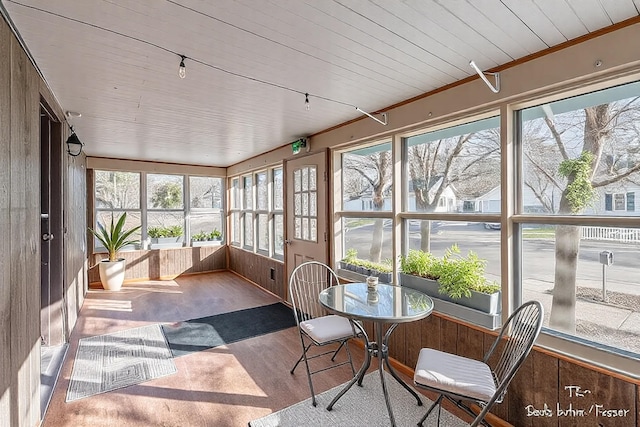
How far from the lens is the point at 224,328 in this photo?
3570 mm

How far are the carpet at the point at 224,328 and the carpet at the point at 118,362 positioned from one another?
0.15 m

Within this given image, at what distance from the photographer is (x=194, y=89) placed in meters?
2.37

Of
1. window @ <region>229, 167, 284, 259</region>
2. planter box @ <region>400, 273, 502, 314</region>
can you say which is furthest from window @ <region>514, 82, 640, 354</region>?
window @ <region>229, 167, 284, 259</region>

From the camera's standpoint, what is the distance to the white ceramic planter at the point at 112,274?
5.02 m

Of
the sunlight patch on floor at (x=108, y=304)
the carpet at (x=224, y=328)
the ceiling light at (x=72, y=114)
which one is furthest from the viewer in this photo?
the sunlight patch on floor at (x=108, y=304)

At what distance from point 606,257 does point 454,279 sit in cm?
87

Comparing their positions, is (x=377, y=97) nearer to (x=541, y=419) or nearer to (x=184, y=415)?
(x=541, y=419)

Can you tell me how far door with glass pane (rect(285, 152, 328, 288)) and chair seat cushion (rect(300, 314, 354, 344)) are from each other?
1.24 metres

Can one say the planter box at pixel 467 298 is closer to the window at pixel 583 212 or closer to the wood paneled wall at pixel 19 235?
the window at pixel 583 212

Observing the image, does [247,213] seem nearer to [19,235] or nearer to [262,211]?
[262,211]

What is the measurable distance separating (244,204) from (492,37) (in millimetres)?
5303

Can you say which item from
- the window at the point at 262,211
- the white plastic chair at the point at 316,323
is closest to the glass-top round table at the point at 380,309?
the white plastic chair at the point at 316,323

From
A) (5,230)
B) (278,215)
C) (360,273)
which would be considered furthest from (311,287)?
(5,230)

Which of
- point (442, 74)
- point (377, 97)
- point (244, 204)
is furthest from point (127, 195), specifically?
point (442, 74)
